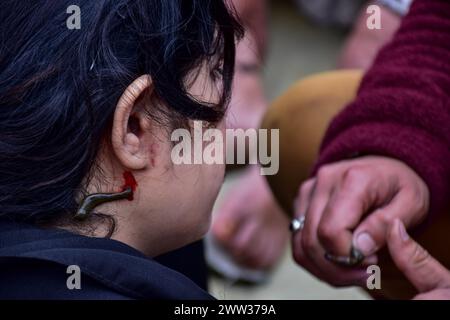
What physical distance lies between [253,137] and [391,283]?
2.00 feet

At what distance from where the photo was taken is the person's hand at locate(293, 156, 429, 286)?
1.14 metres

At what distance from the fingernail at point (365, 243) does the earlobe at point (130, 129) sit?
337 millimetres

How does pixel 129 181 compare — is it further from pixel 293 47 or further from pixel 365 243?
pixel 293 47

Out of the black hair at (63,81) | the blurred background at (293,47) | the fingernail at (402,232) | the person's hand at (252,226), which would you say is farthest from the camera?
the blurred background at (293,47)

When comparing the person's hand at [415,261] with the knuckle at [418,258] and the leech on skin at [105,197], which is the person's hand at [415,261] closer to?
the knuckle at [418,258]

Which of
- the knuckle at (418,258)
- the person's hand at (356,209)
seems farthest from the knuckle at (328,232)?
the knuckle at (418,258)

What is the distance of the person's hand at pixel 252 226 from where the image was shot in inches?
78.5

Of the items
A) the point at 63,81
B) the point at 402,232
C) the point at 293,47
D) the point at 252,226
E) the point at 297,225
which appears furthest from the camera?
the point at 293,47

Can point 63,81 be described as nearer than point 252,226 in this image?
Yes

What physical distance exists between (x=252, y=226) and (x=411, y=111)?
857 mm

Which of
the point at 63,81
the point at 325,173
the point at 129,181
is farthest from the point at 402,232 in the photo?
the point at 63,81

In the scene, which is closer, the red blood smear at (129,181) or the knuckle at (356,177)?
the red blood smear at (129,181)

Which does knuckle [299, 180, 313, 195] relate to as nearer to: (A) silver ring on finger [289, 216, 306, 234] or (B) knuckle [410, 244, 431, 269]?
(A) silver ring on finger [289, 216, 306, 234]

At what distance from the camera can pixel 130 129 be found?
3.17 feet
